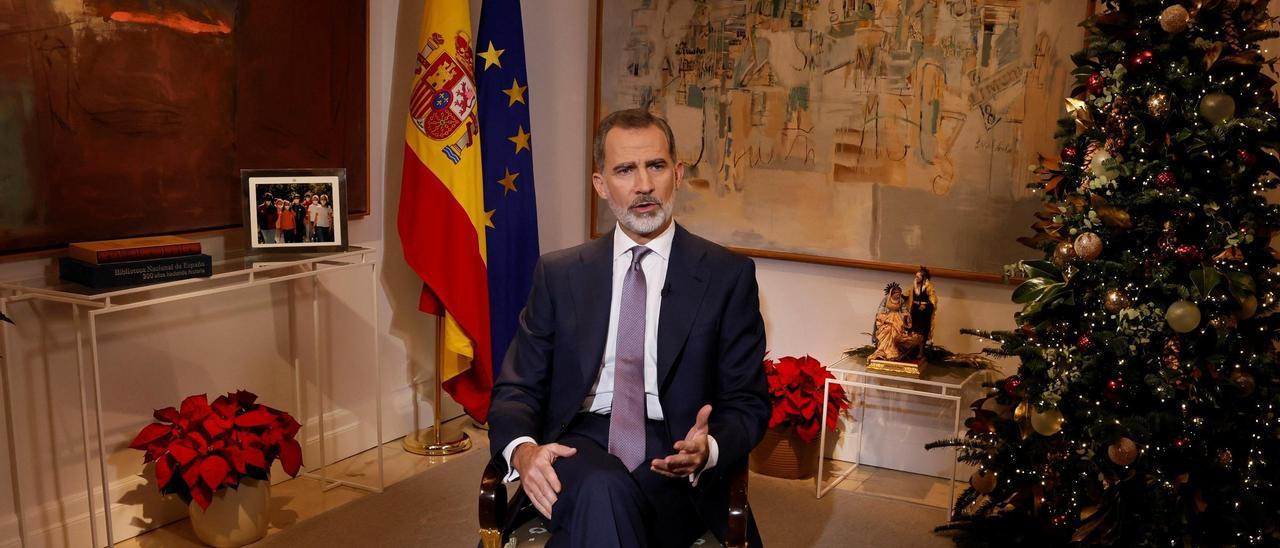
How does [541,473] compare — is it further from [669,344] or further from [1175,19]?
[1175,19]

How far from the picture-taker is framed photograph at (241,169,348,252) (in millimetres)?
3693

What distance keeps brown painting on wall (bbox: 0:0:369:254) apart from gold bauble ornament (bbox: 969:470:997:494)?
2750 mm

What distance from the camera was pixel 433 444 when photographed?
4.73 metres

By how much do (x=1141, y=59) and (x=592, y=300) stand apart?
1753mm

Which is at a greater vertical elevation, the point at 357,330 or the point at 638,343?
the point at 638,343

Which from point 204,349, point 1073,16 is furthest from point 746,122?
point 204,349

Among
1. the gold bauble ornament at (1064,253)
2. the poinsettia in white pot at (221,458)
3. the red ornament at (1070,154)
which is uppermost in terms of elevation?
the red ornament at (1070,154)

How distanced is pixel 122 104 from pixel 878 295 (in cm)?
298

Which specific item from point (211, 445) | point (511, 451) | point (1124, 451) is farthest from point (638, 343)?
point (211, 445)

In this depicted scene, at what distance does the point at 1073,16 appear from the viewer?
3992 millimetres

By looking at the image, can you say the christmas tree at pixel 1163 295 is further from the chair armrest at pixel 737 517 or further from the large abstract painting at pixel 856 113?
the chair armrest at pixel 737 517

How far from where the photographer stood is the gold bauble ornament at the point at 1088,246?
3092 mm

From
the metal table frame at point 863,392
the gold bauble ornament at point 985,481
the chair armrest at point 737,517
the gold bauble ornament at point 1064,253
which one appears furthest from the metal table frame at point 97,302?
the gold bauble ornament at point 1064,253

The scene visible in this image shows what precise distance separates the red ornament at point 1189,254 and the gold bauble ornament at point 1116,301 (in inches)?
7.3
